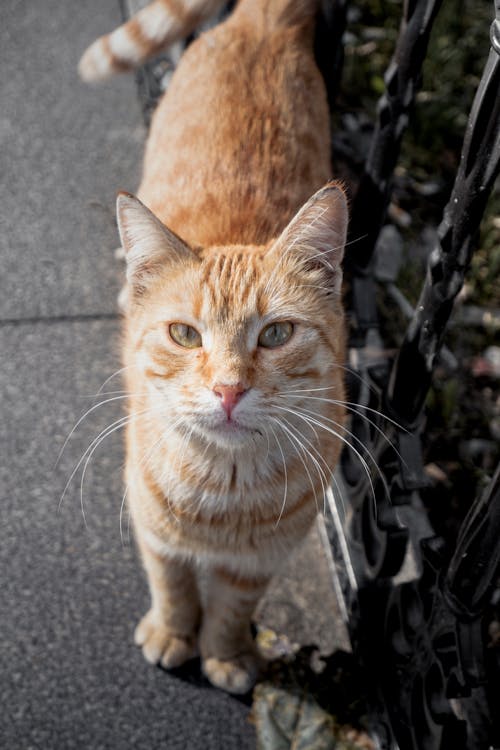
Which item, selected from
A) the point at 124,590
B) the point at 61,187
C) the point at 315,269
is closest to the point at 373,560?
the point at 124,590

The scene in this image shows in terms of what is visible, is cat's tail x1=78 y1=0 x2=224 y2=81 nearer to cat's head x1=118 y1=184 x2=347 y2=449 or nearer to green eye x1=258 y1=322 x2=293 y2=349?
cat's head x1=118 y1=184 x2=347 y2=449

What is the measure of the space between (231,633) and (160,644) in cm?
21

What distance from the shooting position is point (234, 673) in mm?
2033

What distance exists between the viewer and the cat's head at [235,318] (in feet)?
4.96

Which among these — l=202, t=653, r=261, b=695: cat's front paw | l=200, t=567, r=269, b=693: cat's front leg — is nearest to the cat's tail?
l=200, t=567, r=269, b=693: cat's front leg

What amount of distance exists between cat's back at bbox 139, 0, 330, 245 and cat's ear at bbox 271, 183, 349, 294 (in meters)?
0.34

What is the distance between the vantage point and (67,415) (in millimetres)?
2561

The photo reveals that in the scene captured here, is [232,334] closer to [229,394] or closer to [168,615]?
[229,394]

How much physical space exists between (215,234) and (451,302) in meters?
0.67

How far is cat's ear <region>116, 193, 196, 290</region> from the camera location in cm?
156

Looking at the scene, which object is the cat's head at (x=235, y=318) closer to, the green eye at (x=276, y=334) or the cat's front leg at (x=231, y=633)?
the green eye at (x=276, y=334)

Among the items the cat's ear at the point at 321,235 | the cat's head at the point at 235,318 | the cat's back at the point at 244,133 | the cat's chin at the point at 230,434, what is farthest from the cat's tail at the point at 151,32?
the cat's chin at the point at 230,434

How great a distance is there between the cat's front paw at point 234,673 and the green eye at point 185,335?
3.14ft

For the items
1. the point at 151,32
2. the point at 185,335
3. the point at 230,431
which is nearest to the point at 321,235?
the point at 185,335
